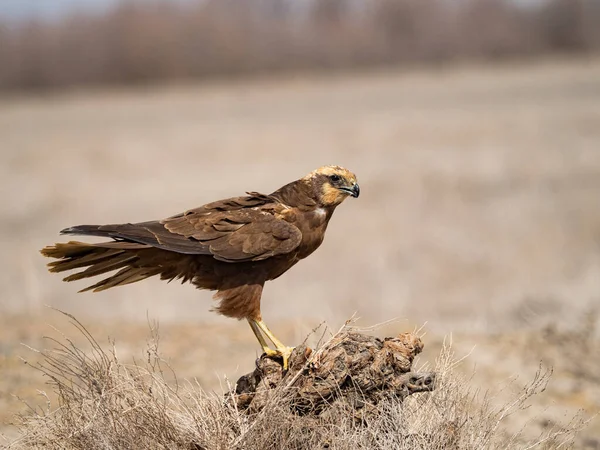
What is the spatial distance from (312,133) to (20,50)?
25.4 meters

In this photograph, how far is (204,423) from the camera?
16.5 feet

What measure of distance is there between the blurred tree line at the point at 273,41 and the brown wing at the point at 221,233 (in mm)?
31627

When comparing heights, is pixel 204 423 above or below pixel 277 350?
below

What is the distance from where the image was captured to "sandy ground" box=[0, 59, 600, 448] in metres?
9.91

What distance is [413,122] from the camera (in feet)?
74.7

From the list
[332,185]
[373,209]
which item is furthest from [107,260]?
[373,209]

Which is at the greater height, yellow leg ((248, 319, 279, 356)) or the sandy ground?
yellow leg ((248, 319, 279, 356))

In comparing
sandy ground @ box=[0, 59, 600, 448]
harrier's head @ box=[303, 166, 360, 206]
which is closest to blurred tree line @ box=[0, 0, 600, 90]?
sandy ground @ box=[0, 59, 600, 448]

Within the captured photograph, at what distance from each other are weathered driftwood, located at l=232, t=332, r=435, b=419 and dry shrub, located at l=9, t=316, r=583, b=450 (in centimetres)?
7

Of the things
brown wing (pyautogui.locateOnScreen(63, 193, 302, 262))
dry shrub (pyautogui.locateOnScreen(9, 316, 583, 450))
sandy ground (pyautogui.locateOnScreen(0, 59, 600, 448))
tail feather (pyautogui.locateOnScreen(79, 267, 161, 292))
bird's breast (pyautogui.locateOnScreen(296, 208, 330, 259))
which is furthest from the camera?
sandy ground (pyautogui.locateOnScreen(0, 59, 600, 448))

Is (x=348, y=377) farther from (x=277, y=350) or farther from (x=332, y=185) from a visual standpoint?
(x=332, y=185)

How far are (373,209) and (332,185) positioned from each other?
446 inches

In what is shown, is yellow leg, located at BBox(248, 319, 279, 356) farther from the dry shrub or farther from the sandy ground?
the sandy ground

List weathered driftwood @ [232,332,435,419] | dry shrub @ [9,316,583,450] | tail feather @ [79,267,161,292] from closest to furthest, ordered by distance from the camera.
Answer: dry shrub @ [9,316,583,450]
weathered driftwood @ [232,332,435,419]
tail feather @ [79,267,161,292]
